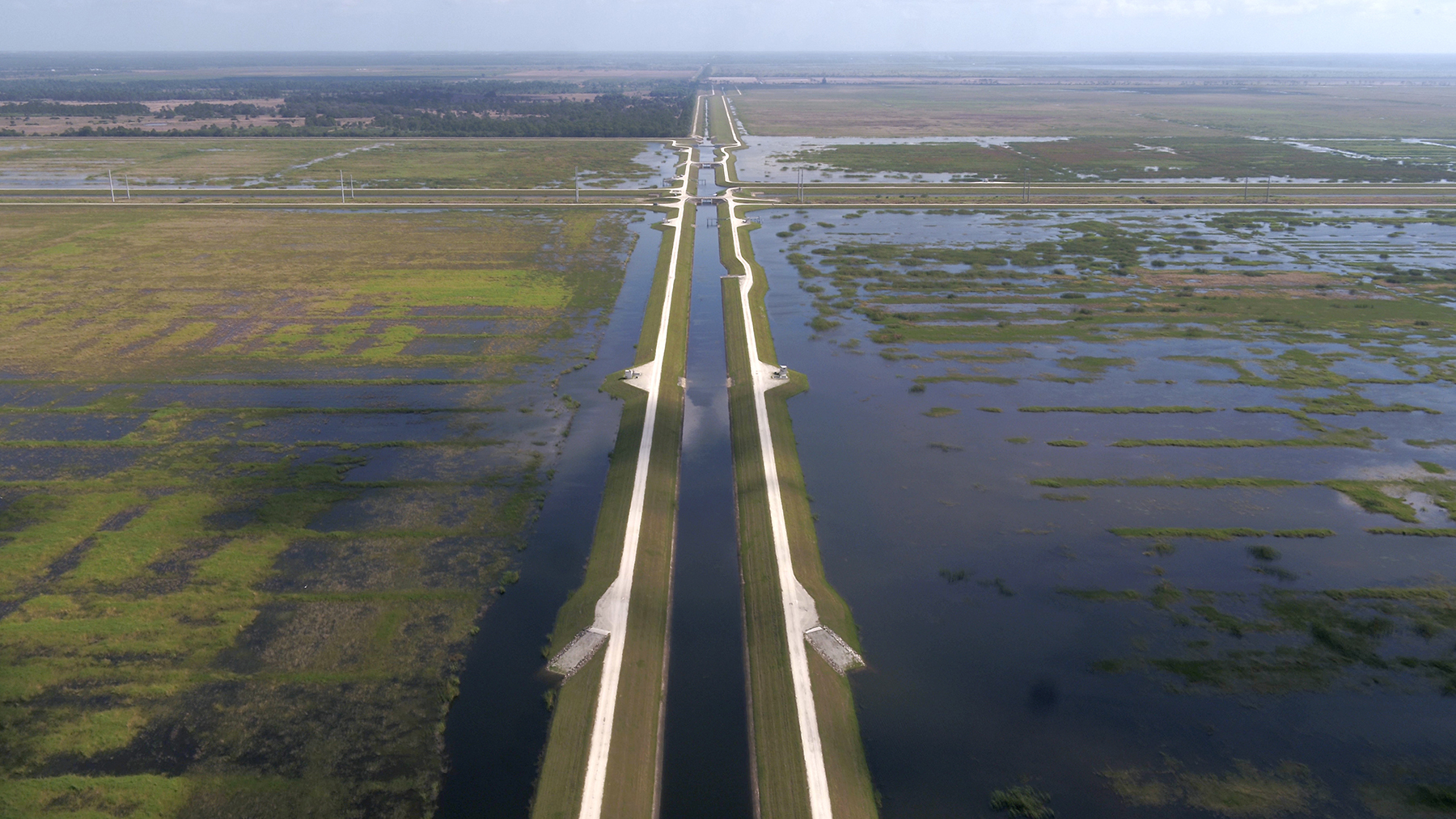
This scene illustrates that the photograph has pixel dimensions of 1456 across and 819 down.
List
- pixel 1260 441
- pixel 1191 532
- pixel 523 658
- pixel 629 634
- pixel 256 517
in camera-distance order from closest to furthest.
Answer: pixel 523 658, pixel 629 634, pixel 1191 532, pixel 256 517, pixel 1260 441

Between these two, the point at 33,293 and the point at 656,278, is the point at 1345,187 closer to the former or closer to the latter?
the point at 656,278

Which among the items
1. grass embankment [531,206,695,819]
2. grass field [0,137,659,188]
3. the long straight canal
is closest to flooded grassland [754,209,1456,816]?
the long straight canal

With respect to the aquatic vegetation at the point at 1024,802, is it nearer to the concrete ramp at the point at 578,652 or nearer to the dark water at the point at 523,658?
the dark water at the point at 523,658

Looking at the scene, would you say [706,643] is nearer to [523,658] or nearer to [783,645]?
[783,645]

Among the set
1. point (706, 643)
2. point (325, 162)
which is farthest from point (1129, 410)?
point (325, 162)

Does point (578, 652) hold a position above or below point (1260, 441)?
below

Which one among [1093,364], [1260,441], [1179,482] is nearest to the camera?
[1179,482]

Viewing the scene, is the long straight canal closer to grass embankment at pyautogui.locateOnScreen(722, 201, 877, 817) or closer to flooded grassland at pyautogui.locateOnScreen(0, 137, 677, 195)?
grass embankment at pyautogui.locateOnScreen(722, 201, 877, 817)
